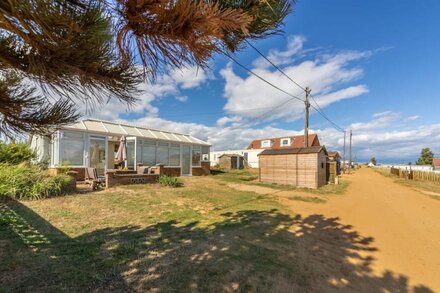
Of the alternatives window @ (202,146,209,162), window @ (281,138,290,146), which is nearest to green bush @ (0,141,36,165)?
window @ (202,146,209,162)

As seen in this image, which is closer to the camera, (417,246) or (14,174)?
(417,246)

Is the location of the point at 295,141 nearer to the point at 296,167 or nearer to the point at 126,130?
the point at 296,167

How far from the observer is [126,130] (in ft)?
56.1

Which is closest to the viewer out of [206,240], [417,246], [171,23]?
[171,23]

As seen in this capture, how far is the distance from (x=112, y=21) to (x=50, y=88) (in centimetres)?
105

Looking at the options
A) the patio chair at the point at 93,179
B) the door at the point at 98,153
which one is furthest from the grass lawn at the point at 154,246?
the door at the point at 98,153

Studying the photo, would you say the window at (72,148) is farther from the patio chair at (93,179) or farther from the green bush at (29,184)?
the green bush at (29,184)

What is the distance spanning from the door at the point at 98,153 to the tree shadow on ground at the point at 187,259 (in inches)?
325

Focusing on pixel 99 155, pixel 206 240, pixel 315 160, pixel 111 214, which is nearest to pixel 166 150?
pixel 99 155

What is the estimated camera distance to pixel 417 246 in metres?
5.86

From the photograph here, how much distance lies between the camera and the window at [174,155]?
19.4 meters

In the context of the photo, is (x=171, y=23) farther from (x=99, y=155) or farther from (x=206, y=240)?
(x=99, y=155)

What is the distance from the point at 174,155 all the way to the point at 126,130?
4.16m

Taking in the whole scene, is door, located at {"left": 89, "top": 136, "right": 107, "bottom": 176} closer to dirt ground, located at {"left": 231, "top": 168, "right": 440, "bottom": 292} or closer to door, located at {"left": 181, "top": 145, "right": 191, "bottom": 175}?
door, located at {"left": 181, "top": 145, "right": 191, "bottom": 175}
